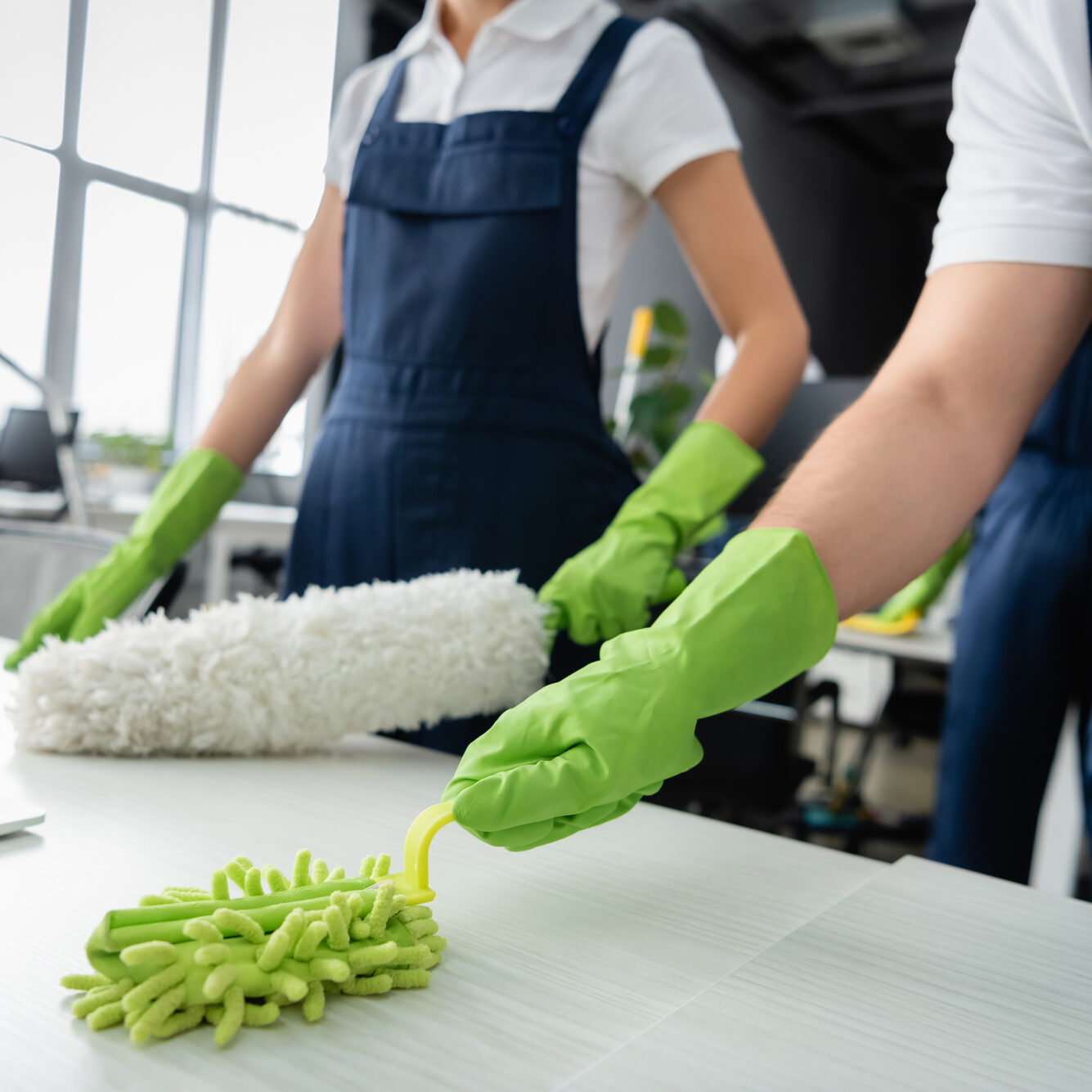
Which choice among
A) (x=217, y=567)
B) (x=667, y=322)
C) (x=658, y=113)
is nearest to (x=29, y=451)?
(x=217, y=567)

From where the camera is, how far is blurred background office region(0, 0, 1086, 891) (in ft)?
2.68

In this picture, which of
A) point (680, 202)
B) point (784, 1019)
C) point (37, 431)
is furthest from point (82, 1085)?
point (37, 431)

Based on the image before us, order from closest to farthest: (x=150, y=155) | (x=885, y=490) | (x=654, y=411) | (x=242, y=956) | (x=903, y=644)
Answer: (x=242, y=956)
(x=885, y=490)
(x=150, y=155)
(x=903, y=644)
(x=654, y=411)

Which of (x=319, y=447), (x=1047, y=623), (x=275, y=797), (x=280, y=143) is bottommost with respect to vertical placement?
(x=275, y=797)

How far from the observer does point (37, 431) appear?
2947 millimetres

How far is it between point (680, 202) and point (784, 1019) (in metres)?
0.81

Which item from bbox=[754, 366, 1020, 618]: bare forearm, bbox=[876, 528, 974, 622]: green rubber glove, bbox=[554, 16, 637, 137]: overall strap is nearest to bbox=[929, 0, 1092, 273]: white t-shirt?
bbox=[754, 366, 1020, 618]: bare forearm

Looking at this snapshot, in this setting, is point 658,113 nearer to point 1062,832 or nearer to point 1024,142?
point 1024,142

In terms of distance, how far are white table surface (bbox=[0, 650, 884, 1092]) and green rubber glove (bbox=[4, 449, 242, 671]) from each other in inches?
12.0

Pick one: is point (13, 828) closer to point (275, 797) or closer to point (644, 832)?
point (275, 797)

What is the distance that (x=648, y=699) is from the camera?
467 mm

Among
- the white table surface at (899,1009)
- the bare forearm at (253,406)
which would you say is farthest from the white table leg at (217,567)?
the white table surface at (899,1009)

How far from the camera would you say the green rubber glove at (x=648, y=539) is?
0.78m

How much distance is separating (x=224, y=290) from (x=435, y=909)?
27.7 inches
